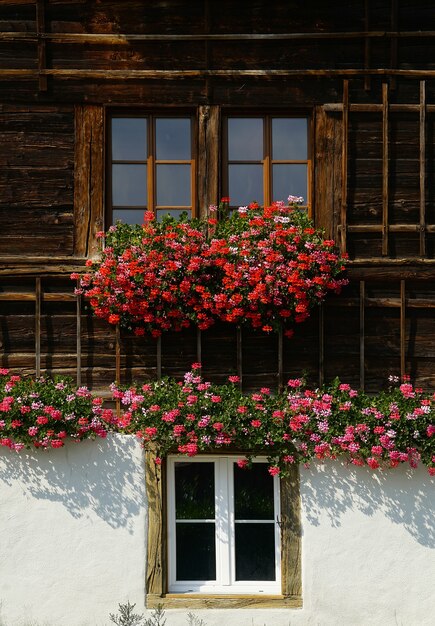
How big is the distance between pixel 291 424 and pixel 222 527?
1.11 m

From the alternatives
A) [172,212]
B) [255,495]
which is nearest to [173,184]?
[172,212]

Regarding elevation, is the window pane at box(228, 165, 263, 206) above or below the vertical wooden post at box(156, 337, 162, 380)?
above

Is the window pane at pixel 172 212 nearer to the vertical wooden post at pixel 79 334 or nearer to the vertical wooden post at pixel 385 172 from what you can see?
the vertical wooden post at pixel 79 334

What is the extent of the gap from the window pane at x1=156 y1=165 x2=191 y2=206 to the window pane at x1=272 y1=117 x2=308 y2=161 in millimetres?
816

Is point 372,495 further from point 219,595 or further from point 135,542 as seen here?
point 135,542

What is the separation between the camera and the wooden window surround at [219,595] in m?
6.10

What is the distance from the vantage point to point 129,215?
261 inches

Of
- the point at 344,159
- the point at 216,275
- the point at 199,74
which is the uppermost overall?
the point at 199,74

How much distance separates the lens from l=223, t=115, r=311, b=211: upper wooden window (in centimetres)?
664

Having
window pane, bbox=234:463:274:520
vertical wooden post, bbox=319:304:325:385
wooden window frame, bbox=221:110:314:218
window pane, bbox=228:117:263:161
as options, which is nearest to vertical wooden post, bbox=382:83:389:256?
wooden window frame, bbox=221:110:314:218

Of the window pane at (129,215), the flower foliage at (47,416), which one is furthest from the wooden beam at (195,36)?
the flower foliage at (47,416)

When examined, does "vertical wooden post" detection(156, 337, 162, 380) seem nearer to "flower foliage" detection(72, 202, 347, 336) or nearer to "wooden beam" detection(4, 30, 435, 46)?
"flower foliage" detection(72, 202, 347, 336)

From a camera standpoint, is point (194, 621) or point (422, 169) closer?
point (194, 621)

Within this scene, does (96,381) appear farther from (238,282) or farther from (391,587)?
(391,587)
